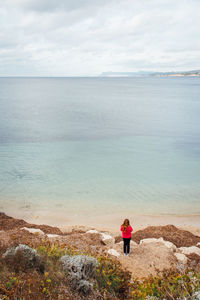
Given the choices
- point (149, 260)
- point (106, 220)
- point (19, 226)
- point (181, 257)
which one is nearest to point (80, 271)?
point (149, 260)

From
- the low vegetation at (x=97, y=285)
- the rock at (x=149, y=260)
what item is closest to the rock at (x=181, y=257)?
the rock at (x=149, y=260)

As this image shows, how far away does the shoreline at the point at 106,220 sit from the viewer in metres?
14.8

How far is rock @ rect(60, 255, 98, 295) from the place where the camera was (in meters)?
5.47

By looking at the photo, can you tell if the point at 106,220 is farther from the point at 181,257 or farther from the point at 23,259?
the point at 23,259

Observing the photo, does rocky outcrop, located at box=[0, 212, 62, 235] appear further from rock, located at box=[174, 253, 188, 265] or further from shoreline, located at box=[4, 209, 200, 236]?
rock, located at box=[174, 253, 188, 265]

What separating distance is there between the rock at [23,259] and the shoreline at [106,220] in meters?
8.19

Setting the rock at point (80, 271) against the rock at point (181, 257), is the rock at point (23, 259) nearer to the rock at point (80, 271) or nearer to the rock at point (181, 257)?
the rock at point (80, 271)

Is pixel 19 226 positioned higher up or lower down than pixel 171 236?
lower down

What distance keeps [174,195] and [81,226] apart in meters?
7.52

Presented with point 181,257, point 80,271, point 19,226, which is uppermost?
point 80,271

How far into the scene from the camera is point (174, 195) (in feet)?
61.4

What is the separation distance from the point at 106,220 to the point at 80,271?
10064 millimetres

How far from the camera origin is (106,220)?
615 inches

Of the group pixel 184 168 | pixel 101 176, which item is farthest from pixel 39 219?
pixel 184 168
